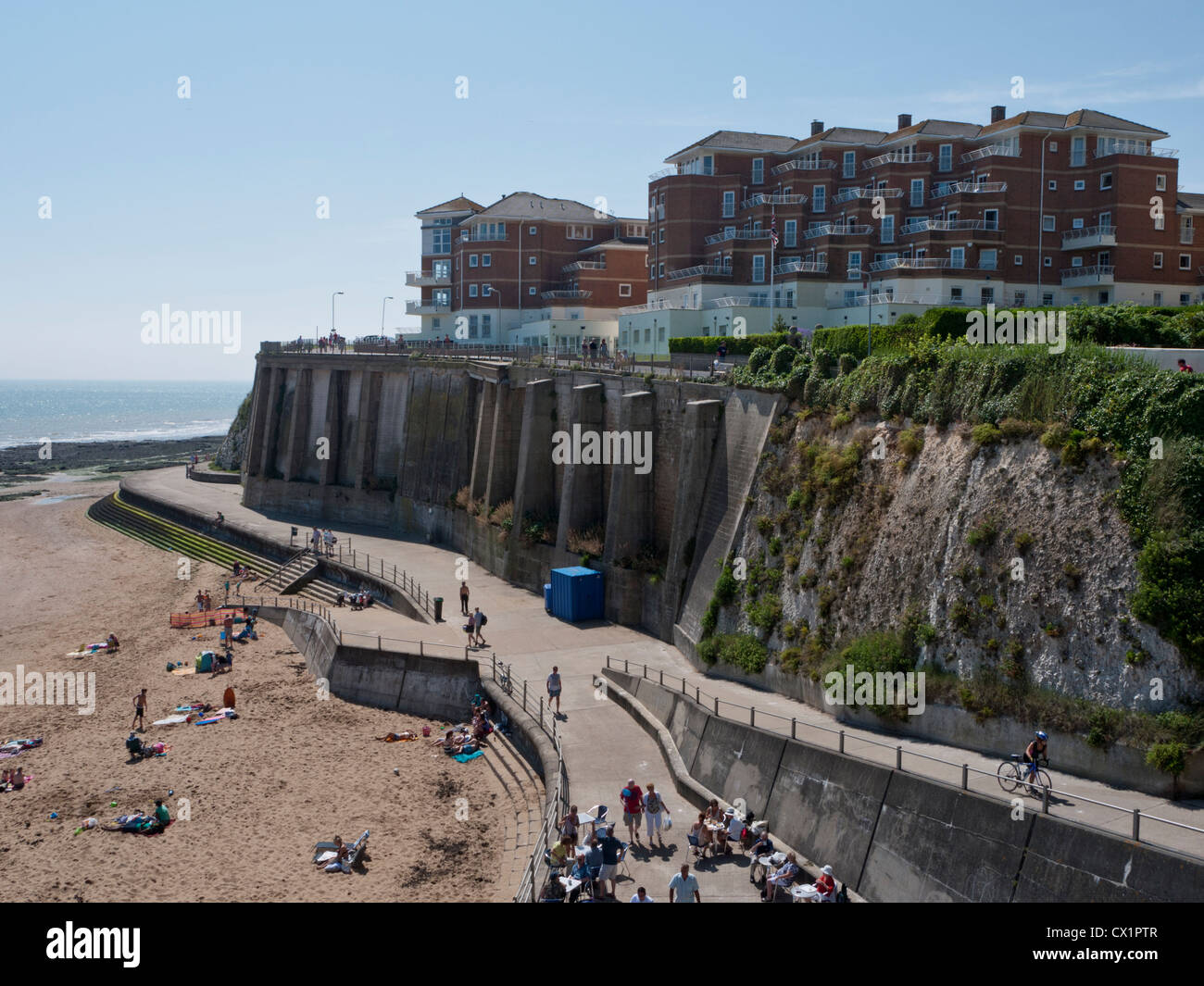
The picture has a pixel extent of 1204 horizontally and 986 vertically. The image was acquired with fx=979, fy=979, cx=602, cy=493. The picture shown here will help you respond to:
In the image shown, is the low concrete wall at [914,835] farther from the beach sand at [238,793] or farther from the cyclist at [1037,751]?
the beach sand at [238,793]

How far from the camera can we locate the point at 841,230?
5231 centimetres

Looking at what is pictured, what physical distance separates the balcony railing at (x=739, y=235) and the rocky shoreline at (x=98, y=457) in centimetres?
5392

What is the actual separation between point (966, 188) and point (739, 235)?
1196 cm

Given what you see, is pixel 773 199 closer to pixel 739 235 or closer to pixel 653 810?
pixel 739 235

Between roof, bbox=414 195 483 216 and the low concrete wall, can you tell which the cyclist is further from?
roof, bbox=414 195 483 216

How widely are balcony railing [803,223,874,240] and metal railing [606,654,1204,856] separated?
32796mm

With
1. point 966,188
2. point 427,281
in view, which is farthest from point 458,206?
point 966,188

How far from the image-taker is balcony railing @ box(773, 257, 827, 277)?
169 ft

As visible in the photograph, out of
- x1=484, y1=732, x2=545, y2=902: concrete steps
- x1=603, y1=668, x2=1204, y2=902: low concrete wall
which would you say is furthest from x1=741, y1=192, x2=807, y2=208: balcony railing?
x1=603, y1=668, x2=1204, y2=902: low concrete wall

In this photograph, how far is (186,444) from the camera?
399 ft
